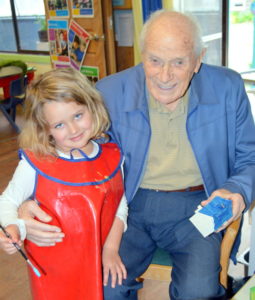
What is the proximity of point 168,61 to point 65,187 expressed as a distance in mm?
582

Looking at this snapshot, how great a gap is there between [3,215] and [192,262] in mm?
695

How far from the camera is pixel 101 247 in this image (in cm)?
140

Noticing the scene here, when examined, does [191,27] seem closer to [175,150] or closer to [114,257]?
[175,150]

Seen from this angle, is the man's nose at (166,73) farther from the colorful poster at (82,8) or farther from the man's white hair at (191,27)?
the colorful poster at (82,8)

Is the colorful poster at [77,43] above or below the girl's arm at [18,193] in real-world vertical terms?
above

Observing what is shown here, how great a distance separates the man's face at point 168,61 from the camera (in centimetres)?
138

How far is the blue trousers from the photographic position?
1.39 meters

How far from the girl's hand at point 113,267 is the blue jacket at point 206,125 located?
0.27m

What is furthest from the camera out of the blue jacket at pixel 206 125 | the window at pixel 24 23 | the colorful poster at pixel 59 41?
the window at pixel 24 23

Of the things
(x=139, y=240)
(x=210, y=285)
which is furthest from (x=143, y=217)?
(x=210, y=285)

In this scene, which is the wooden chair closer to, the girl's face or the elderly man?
the elderly man

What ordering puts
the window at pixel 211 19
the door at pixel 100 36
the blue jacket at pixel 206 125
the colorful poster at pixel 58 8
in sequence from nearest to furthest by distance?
the blue jacket at pixel 206 125 < the door at pixel 100 36 < the window at pixel 211 19 < the colorful poster at pixel 58 8

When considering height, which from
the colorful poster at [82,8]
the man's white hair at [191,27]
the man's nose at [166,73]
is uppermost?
the colorful poster at [82,8]

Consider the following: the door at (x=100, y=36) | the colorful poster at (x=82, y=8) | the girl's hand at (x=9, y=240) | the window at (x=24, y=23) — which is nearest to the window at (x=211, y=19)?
the door at (x=100, y=36)
